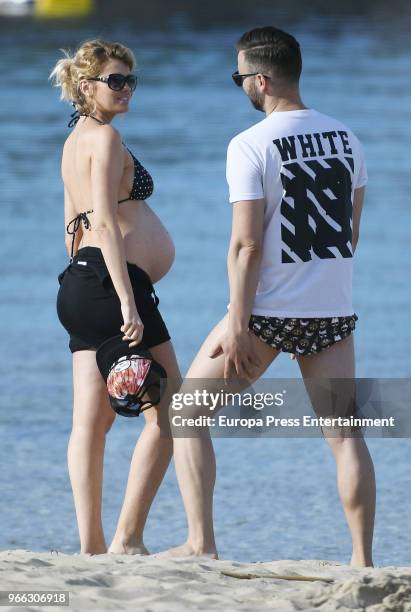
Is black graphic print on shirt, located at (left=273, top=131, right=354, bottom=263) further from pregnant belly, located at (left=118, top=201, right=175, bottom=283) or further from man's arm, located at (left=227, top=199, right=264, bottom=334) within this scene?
pregnant belly, located at (left=118, top=201, right=175, bottom=283)

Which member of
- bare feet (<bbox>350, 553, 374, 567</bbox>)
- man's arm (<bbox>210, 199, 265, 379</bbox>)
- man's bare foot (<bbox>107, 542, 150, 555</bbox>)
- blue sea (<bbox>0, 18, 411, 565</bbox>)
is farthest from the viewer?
blue sea (<bbox>0, 18, 411, 565</bbox>)

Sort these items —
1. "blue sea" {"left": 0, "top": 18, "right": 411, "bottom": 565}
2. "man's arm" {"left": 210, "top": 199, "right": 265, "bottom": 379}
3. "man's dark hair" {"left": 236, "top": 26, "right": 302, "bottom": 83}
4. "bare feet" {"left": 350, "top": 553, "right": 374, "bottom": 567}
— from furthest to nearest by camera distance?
1. "blue sea" {"left": 0, "top": 18, "right": 411, "bottom": 565}
2. "bare feet" {"left": 350, "top": 553, "right": 374, "bottom": 567}
3. "man's dark hair" {"left": 236, "top": 26, "right": 302, "bottom": 83}
4. "man's arm" {"left": 210, "top": 199, "right": 265, "bottom": 379}

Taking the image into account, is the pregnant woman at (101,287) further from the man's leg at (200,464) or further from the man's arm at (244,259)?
the man's arm at (244,259)

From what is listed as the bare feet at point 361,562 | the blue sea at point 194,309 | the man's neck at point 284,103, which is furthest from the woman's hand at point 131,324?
the blue sea at point 194,309

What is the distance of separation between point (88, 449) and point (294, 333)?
2.92ft

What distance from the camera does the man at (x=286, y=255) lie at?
4.45 m

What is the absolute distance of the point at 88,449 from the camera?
16.1 feet

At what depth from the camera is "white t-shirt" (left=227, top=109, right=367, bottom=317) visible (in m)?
4.46

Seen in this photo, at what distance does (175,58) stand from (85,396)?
2504 centimetres

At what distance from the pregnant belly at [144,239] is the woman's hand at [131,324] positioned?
254 millimetres

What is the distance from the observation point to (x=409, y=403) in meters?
7.89

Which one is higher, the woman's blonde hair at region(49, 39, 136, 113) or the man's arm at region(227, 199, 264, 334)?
the woman's blonde hair at region(49, 39, 136, 113)

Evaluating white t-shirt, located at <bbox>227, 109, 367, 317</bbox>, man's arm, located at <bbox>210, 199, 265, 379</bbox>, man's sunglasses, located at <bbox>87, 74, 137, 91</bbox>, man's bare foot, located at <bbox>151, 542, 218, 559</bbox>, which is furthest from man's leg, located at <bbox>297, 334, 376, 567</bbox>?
man's sunglasses, located at <bbox>87, 74, 137, 91</bbox>

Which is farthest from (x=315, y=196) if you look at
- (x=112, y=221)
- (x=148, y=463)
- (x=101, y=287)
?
(x=148, y=463)
